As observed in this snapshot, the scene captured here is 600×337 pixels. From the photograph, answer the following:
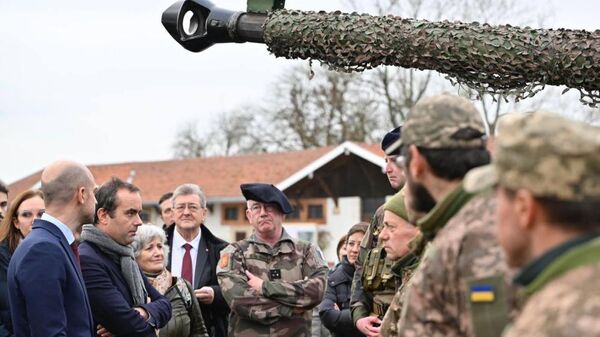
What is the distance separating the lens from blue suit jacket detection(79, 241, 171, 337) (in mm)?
5605

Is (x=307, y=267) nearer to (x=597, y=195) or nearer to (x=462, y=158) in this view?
(x=462, y=158)

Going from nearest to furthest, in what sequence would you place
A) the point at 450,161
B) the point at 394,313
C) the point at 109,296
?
the point at 450,161 → the point at 394,313 → the point at 109,296

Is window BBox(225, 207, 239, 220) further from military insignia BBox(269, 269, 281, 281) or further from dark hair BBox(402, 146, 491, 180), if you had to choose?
Result: dark hair BBox(402, 146, 491, 180)

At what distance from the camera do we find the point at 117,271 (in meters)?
5.78

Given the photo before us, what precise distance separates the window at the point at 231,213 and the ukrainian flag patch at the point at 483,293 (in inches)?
1301

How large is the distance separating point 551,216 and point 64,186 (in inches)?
134

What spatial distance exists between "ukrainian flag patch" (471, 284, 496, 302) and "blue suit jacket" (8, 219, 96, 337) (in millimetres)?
2533

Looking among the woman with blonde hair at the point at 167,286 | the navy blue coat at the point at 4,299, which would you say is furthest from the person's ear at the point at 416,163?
the navy blue coat at the point at 4,299

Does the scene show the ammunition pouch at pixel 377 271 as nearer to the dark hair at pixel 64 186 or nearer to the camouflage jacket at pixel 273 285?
the camouflage jacket at pixel 273 285

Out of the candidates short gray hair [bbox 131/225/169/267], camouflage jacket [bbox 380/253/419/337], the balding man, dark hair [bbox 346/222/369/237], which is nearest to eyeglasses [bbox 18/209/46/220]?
short gray hair [bbox 131/225/169/267]

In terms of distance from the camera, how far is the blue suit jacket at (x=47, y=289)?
185 inches

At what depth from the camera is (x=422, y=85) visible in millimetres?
38844

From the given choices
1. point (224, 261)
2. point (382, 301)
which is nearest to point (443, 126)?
point (382, 301)

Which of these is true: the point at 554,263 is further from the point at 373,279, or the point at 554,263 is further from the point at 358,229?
the point at 358,229
